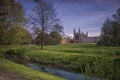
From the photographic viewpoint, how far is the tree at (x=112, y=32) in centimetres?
6069

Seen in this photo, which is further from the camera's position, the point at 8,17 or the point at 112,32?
the point at 112,32

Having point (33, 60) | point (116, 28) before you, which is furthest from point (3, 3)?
point (116, 28)

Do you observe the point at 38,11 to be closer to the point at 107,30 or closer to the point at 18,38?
the point at 18,38

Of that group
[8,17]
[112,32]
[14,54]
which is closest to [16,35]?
[8,17]

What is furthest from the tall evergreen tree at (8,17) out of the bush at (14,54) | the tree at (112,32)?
the tree at (112,32)

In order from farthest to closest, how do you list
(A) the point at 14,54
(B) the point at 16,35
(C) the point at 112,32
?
1. (C) the point at 112,32
2. (A) the point at 14,54
3. (B) the point at 16,35

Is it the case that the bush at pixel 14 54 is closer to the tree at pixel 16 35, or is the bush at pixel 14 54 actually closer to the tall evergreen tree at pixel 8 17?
the tree at pixel 16 35

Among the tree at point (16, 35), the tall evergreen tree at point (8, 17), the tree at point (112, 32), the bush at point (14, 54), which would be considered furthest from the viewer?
the tree at point (112, 32)

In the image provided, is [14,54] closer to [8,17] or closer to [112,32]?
[8,17]

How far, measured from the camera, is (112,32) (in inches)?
2665

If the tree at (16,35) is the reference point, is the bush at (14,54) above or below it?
below

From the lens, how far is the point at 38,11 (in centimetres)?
5056

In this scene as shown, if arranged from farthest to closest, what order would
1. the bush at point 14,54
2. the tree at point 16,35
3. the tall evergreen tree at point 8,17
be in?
the bush at point 14,54, the tree at point 16,35, the tall evergreen tree at point 8,17

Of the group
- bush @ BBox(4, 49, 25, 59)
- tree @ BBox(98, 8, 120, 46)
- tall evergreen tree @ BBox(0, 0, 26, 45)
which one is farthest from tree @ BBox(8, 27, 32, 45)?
tree @ BBox(98, 8, 120, 46)
